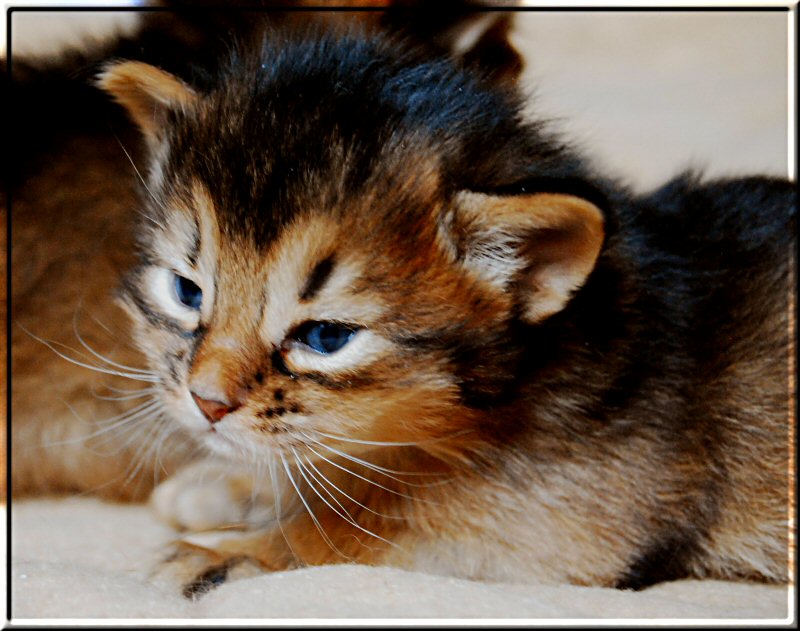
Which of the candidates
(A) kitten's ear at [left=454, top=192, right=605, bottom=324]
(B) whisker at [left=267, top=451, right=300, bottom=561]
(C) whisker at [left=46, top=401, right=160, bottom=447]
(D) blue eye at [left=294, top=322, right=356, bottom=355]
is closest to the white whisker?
(B) whisker at [left=267, top=451, right=300, bottom=561]

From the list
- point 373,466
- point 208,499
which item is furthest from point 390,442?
point 208,499

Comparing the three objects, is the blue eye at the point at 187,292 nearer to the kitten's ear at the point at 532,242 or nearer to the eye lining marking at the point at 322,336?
the eye lining marking at the point at 322,336

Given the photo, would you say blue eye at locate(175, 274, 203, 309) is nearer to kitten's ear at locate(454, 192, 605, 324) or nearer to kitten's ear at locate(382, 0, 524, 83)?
kitten's ear at locate(454, 192, 605, 324)

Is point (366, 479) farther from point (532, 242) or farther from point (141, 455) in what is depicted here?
point (141, 455)

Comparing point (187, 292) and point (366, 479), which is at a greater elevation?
point (187, 292)

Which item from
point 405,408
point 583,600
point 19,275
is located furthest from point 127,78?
point 583,600

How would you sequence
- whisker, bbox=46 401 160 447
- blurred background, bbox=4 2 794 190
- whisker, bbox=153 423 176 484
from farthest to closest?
1. whisker, bbox=46 401 160 447
2. whisker, bbox=153 423 176 484
3. blurred background, bbox=4 2 794 190
